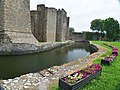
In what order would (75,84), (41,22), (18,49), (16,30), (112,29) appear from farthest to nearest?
(112,29) → (41,22) → (16,30) → (18,49) → (75,84)

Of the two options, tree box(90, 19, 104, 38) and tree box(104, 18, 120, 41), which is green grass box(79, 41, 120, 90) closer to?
tree box(104, 18, 120, 41)

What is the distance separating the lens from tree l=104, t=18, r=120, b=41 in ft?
Result: 149

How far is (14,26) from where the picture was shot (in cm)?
1784

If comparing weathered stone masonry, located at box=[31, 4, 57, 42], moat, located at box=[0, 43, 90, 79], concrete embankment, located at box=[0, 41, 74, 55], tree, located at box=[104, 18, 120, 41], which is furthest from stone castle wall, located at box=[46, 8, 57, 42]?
tree, located at box=[104, 18, 120, 41]

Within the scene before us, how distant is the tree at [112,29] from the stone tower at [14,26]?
32.0m

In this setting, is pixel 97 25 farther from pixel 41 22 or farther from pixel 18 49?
pixel 18 49

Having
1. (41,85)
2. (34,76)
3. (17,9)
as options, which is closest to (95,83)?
(41,85)

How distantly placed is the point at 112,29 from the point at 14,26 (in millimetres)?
35232

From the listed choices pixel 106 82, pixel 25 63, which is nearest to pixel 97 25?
pixel 25 63

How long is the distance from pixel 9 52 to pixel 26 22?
640 cm

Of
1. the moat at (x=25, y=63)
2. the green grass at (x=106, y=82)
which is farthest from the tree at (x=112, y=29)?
the green grass at (x=106, y=82)

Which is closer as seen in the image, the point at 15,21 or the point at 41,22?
the point at 15,21

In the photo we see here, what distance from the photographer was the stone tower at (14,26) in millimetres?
15609

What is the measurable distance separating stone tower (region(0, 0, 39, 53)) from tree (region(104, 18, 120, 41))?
3204 cm
